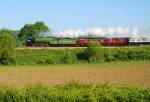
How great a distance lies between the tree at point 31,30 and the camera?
159750 millimetres

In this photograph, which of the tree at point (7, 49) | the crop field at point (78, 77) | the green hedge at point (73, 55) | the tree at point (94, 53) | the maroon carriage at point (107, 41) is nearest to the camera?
the crop field at point (78, 77)

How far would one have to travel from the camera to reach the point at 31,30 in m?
163

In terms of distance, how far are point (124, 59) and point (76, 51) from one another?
447 inches

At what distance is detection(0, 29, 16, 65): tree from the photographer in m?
97.2

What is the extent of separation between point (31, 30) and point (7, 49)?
64.9 meters

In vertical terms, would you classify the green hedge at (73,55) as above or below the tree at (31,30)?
below

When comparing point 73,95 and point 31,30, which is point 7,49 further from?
point 73,95

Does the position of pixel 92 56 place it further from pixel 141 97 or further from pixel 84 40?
pixel 141 97

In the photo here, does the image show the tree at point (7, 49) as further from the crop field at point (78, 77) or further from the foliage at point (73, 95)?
the foliage at point (73, 95)

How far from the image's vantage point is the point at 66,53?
10262 cm

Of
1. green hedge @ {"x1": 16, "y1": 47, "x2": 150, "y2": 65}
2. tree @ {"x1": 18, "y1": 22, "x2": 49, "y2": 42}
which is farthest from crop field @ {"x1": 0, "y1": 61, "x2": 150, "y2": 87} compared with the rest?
tree @ {"x1": 18, "y1": 22, "x2": 49, "y2": 42}

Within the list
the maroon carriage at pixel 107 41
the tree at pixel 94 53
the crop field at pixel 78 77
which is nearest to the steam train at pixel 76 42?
the maroon carriage at pixel 107 41

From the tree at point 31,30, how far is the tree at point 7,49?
55.4 meters

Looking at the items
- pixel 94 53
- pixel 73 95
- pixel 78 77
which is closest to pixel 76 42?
pixel 94 53
